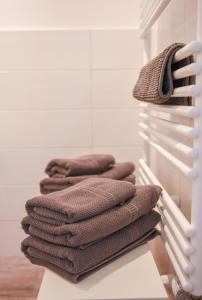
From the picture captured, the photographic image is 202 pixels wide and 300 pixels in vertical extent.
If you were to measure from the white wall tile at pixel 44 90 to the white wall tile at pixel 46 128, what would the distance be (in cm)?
4

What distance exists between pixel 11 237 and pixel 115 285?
1.26m

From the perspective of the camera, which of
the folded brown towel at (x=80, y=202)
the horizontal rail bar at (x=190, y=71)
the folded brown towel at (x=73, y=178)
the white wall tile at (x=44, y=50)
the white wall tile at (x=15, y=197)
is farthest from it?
the white wall tile at (x=15, y=197)

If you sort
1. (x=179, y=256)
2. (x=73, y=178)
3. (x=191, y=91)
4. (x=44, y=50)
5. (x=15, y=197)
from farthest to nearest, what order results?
(x=15, y=197) < (x=44, y=50) < (x=73, y=178) < (x=179, y=256) < (x=191, y=91)

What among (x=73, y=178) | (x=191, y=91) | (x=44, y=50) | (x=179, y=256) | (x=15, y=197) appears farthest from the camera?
(x=15, y=197)

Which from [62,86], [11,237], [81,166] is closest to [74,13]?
[62,86]

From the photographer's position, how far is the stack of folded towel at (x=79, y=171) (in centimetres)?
118

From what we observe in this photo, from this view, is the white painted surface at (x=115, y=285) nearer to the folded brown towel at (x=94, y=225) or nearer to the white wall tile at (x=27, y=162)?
the folded brown towel at (x=94, y=225)

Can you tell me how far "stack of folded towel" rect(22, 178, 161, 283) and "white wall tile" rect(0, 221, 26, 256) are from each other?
1.06 meters

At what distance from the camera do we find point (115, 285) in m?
0.68

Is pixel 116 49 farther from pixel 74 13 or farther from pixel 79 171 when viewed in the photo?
pixel 79 171

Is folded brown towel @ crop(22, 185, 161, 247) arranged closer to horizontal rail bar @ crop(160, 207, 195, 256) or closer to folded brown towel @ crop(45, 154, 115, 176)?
horizontal rail bar @ crop(160, 207, 195, 256)

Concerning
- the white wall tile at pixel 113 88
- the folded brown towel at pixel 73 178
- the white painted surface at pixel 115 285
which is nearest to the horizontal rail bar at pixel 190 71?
the white painted surface at pixel 115 285

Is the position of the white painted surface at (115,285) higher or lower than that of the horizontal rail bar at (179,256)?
lower

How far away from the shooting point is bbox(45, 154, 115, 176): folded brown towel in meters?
1.20
